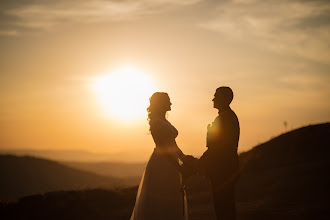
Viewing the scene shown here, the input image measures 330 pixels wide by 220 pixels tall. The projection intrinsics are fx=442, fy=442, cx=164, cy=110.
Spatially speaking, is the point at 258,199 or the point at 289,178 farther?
the point at 289,178

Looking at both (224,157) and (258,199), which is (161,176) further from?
(258,199)

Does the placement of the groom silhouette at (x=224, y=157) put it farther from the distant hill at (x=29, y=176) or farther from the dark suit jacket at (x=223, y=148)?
the distant hill at (x=29, y=176)

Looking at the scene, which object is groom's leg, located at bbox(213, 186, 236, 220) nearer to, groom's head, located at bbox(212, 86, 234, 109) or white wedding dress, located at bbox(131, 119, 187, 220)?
white wedding dress, located at bbox(131, 119, 187, 220)

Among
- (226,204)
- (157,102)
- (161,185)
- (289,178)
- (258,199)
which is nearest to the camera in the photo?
(226,204)

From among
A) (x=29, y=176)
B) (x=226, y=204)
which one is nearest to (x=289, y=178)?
(x=226, y=204)

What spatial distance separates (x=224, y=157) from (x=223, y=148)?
0.59 feet

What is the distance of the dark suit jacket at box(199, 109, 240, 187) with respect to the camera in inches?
346

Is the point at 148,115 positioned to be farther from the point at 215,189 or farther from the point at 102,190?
the point at 102,190

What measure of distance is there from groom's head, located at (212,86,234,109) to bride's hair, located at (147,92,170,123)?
3.38 ft

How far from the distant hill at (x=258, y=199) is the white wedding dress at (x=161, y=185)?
17.9 ft

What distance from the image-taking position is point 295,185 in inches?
701

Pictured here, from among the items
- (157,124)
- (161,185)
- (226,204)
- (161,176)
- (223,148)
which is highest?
(157,124)

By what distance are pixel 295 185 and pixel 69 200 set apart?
9.01m

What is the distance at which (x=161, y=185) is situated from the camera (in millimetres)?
8969
